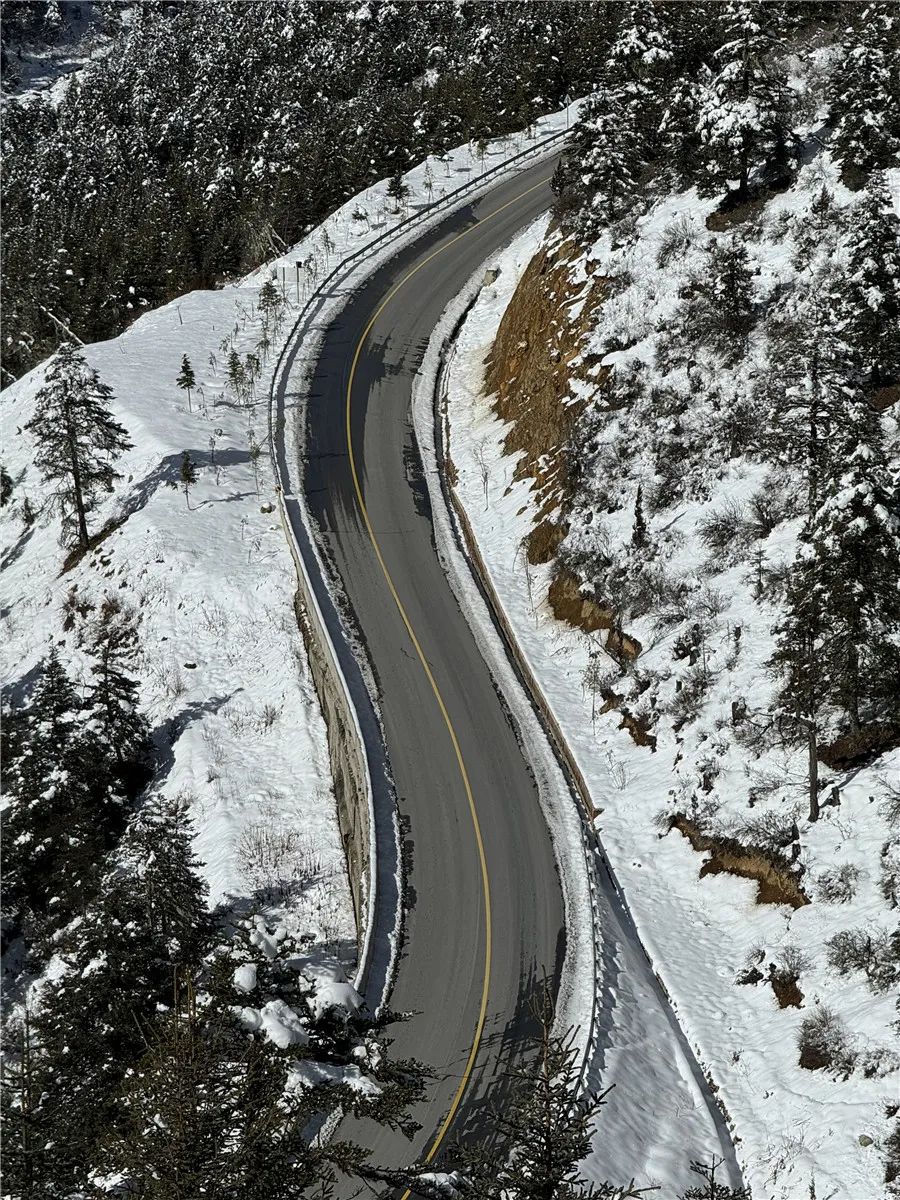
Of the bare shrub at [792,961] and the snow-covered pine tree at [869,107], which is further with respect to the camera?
the snow-covered pine tree at [869,107]

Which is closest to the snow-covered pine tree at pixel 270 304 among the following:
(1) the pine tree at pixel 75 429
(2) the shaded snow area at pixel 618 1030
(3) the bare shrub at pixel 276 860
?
(1) the pine tree at pixel 75 429

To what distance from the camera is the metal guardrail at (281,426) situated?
23.7 metres

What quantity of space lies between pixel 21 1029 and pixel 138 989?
5539 millimetres

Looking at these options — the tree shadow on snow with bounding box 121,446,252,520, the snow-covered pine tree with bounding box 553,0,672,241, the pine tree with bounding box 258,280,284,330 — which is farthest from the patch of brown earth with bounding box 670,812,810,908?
the pine tree with bounding box 258,280,284,330

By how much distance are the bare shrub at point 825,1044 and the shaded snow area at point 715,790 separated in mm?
65

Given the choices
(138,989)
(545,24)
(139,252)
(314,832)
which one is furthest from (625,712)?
(545,24)

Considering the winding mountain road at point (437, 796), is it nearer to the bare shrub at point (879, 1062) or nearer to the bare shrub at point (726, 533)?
the bare shrub at point (879, 1062)

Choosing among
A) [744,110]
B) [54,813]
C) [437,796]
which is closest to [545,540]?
[437,796]

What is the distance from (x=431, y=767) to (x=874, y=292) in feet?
58.2

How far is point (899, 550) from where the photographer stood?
1962 centimetres

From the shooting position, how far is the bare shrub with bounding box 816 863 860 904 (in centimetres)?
2047

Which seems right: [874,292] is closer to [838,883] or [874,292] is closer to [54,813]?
[838,883]

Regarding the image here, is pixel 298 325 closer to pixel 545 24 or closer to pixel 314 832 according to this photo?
pixel 314 832

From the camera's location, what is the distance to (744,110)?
35844 mm
